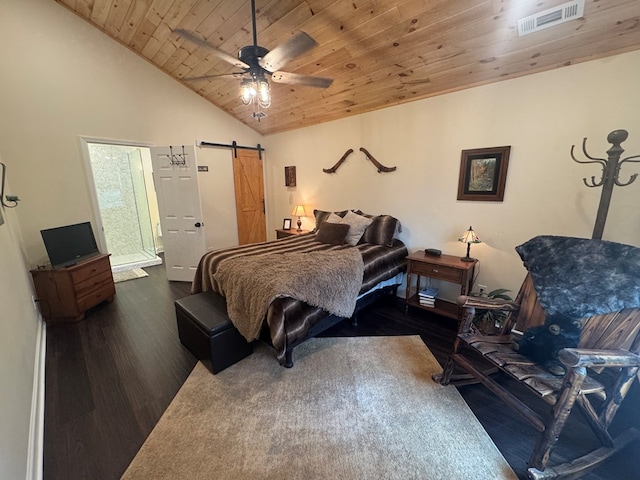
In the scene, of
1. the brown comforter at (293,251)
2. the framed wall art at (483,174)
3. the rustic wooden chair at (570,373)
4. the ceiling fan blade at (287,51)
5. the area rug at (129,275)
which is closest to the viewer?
the rustic wooden chair at (570,373)

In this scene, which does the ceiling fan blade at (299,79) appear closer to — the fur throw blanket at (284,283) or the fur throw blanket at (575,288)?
the fur throw blanket at (284,283)

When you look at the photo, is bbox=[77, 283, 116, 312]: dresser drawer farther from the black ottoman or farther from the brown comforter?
the black ottoman

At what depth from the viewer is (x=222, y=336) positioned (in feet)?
6.77

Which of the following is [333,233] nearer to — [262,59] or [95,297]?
[262,59]

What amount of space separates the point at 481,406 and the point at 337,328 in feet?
4.52

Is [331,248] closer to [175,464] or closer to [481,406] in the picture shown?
[481,406]

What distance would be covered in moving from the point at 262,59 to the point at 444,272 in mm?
2560

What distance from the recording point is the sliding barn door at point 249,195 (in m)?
5.03

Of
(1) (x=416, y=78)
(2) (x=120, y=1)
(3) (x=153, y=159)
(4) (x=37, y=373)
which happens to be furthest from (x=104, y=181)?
(1) (x=416, y=78)

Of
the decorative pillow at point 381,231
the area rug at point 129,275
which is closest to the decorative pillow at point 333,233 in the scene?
the decorative pillow at point 381,231

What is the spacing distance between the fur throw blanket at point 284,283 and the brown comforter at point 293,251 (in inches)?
3.1

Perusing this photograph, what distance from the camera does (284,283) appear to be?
200cm

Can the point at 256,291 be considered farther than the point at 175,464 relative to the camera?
Yes

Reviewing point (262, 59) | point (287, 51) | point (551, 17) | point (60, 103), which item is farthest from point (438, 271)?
point (60, 103)
